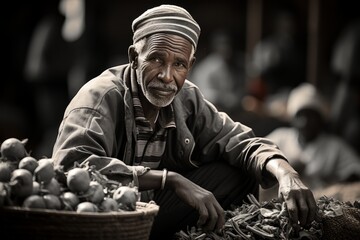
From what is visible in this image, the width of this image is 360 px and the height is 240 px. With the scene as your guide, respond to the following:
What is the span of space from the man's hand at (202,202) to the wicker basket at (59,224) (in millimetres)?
622

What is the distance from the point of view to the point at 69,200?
430 cm

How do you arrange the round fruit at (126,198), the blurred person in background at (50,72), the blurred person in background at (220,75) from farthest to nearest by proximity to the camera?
the blurred person in background at (220,75)
the blurred person in background at (50,72)
the round fruit at (126,198)

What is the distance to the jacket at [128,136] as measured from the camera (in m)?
4.92

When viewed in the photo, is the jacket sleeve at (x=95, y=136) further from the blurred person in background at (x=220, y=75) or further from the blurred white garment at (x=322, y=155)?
the blurred person in background at (x=220, y=75)

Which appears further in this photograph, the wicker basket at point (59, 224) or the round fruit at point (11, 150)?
the round fruit at point (11, 150)

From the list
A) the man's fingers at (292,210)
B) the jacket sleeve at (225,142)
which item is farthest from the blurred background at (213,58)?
the man's fingers at (292,210)

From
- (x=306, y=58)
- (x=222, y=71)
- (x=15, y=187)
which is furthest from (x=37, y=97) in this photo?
(x=15, y=187)

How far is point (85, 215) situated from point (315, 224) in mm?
1493

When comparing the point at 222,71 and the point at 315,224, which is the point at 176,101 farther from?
the point at 222,71

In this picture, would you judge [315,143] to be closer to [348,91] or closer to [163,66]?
[348,91]

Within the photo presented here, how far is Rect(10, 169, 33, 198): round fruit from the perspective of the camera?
4.20m

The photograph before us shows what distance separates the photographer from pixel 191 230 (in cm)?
519

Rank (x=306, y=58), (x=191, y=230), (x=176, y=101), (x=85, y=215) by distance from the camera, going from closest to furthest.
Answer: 1. (x=85, y=215)
2. (x=191, y=230)
3. (x=176, y=101)
4. (x=306, y=58)

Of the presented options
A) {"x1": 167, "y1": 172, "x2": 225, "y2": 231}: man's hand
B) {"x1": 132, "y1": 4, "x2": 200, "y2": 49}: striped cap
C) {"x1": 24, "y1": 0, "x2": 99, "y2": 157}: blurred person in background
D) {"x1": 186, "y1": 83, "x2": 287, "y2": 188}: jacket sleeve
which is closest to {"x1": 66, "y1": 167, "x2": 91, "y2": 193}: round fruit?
{"x1": 167, "y1": 172, "x2": 225, "y2": 231}: man's hand
